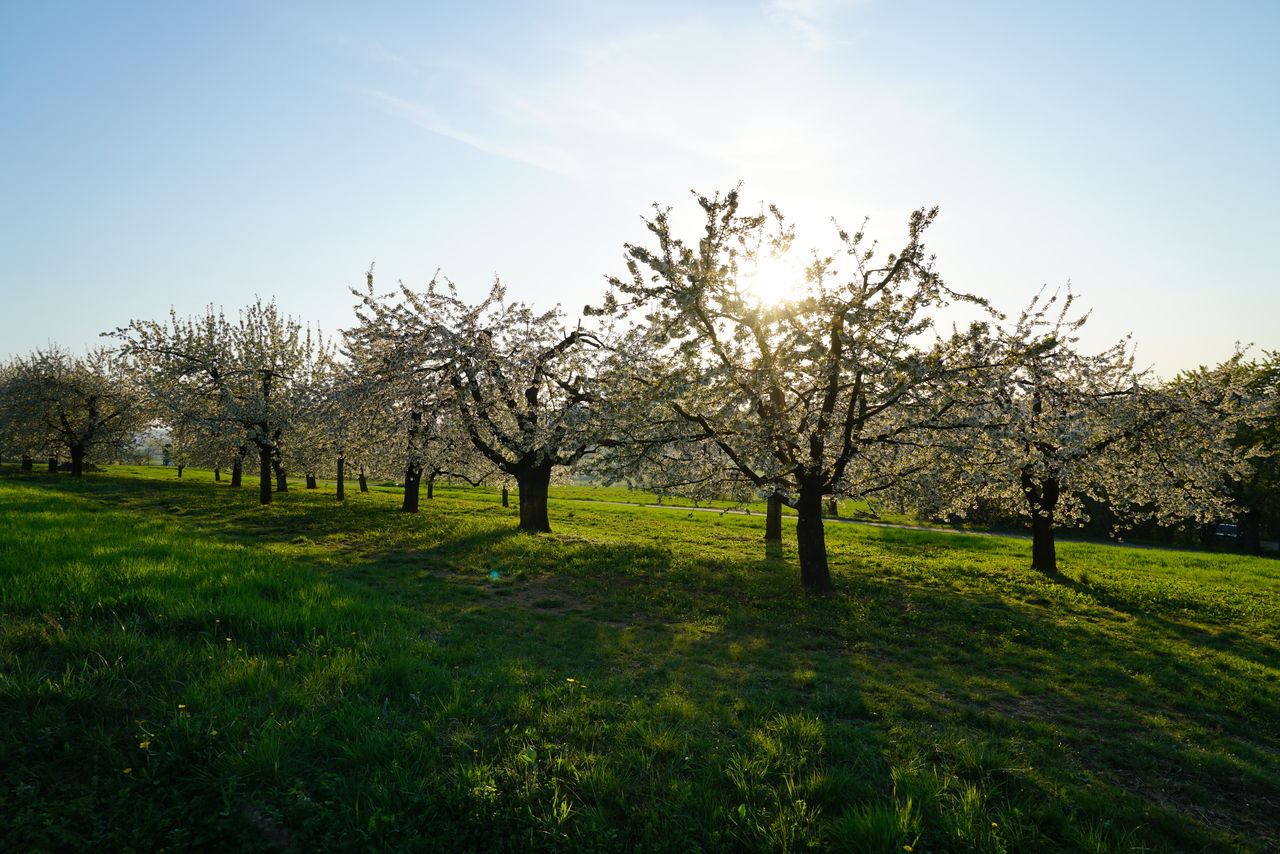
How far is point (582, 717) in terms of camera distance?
19.9 ft

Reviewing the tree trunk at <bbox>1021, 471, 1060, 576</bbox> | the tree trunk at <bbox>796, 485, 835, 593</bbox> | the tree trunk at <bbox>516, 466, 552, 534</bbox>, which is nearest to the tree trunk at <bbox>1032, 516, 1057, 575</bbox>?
the tree trunk at <bbox>1021, 471, 1060, 576</bbox>

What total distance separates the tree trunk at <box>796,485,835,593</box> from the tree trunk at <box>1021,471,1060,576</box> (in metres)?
8.95

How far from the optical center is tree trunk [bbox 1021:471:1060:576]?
19.7 meters

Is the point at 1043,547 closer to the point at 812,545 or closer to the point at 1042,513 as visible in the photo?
the point at 1042,513

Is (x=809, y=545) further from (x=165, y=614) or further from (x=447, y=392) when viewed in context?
(x=447, y=392)

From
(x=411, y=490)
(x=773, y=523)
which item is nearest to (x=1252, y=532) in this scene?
(x=773, y=523)

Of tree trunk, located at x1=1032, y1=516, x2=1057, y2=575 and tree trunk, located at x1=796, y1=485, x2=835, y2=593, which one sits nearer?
tree trunk, located at x1=796, y1=485, x2=835, y2=593

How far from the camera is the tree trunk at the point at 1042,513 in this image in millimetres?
19672

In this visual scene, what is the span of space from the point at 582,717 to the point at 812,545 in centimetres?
1028

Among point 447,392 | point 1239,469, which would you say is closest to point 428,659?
point 447,392

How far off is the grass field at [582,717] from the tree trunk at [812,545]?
606 millimetres

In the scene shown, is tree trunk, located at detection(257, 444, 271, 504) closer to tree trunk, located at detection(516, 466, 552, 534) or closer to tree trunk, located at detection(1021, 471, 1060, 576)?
tree trunk, located at detection(516, 466, 552, 534)

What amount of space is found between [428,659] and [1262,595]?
25.2 m

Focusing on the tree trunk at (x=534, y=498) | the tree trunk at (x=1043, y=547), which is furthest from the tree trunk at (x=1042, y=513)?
the tree trunk at (x=534, y=498)
